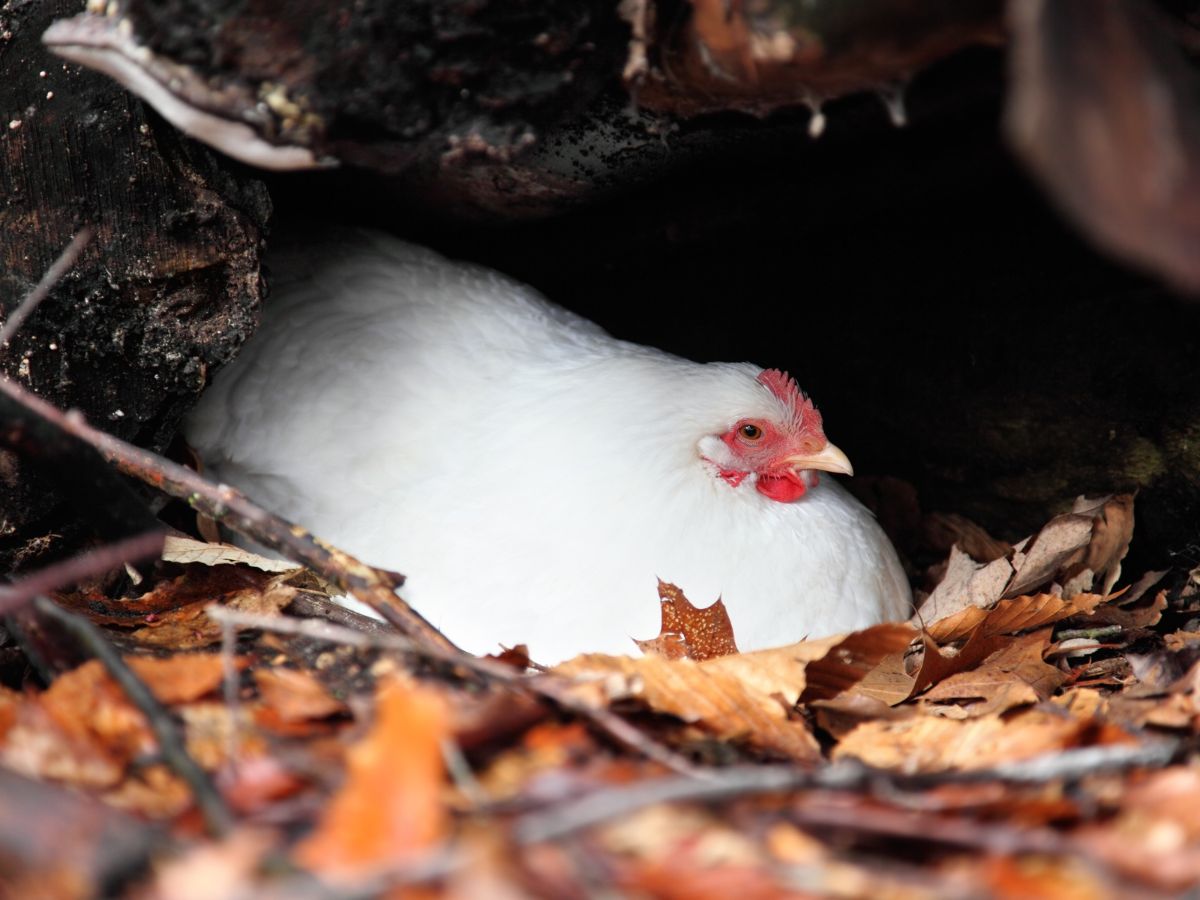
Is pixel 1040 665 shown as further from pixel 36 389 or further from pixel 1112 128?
pixel 36 389

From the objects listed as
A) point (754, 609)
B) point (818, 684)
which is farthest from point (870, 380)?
point (818, 684)

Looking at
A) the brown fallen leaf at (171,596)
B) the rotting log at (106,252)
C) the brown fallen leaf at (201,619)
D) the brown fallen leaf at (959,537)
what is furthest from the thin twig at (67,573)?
the brown fallen leaf at (959,537)

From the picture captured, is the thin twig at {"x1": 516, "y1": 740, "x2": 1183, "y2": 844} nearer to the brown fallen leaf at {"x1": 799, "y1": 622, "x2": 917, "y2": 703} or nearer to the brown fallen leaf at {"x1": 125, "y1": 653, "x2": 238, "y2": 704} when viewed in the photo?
the brown fallen leaf at {"x1": 799, "y1": 622, "x2": 917, "y2": 703}

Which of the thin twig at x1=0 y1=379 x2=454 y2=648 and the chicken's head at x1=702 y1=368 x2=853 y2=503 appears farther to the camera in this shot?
the chicken's head at x1=702 y1=368 x2=853 y2=503

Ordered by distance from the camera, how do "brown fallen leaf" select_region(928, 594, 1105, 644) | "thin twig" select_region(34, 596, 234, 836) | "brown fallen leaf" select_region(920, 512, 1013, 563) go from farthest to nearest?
1. "brown fallen leaf" select_region(920, 512, 1013, 563)
2. "brown fallen leaf" select_region(928, 594, 1105, 644)
3. "thin twig" select_region(34, 596, 234, 836)

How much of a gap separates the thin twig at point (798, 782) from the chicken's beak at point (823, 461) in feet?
4.47

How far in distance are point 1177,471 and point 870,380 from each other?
3.22 ft

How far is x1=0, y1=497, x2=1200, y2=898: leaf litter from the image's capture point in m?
1.13

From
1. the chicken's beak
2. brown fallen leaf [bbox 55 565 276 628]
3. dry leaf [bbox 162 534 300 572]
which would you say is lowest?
brown fallen leaf [bbox 55 565 276 628]

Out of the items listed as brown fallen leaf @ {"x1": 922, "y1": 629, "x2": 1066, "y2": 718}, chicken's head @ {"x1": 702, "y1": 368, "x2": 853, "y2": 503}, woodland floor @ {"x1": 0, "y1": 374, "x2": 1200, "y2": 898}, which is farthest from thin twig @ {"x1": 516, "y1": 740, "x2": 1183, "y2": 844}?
chicken's head @ {"x1": 702, "y1": 368, "x2": 853, "y2": 503}

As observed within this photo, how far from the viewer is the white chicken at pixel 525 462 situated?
2.62 metres

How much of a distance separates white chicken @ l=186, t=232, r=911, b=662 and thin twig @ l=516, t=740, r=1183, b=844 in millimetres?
1051

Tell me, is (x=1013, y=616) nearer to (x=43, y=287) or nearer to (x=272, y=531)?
(x=272, y=531)

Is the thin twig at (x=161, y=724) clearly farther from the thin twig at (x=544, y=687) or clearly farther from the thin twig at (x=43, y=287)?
the thin twig at (x=43, y=287)
